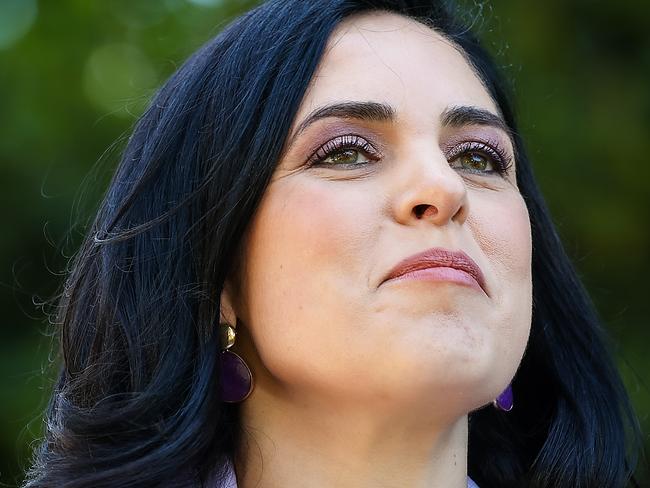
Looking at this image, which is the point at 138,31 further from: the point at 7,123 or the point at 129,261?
the point at 129,261

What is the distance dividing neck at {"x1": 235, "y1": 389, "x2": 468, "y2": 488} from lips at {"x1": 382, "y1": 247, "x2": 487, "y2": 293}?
0.37 metres

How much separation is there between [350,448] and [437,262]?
548 millimetres

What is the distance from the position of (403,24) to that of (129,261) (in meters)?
1.00

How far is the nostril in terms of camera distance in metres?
2.62

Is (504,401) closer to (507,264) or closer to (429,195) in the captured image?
(507,264)

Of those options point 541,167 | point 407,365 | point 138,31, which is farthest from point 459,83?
point 138,31

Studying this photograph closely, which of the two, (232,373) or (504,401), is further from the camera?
(504,401)

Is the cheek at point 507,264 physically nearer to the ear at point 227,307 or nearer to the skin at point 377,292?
the skin at point 377,292

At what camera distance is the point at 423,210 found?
2635 mm

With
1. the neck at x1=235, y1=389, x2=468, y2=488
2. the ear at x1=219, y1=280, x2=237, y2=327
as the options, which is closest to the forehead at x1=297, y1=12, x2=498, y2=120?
the ear at x1=219, y1=280, x2=237, y2=327

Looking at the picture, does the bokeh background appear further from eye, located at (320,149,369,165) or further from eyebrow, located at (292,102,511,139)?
eye, located at (320,149,369,165)

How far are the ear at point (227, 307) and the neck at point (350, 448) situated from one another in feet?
0.80

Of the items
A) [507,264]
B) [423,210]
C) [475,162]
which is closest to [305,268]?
[423,210]

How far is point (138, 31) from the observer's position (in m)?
5.92
